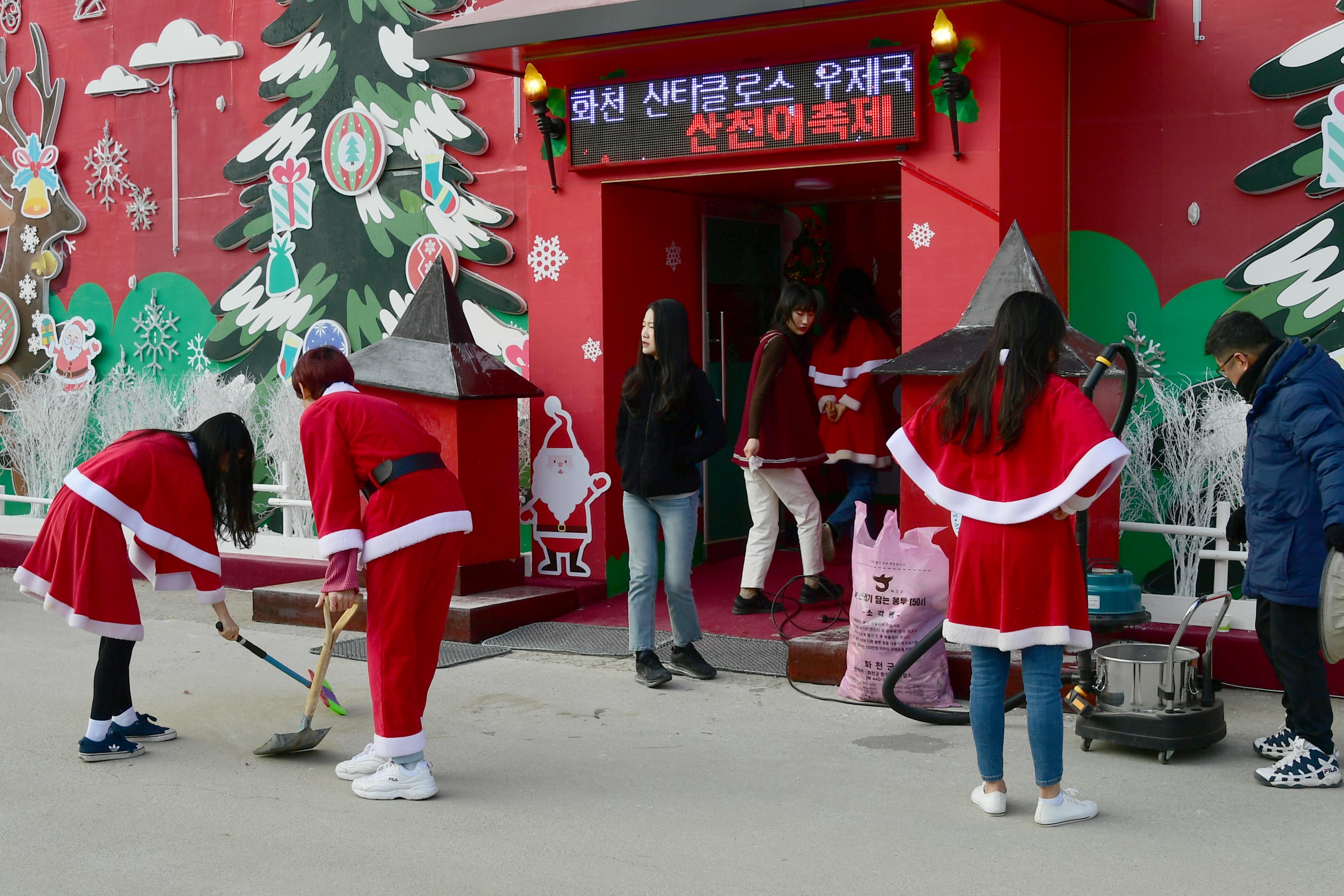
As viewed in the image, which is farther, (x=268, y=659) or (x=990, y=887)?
(x=268, y=659)

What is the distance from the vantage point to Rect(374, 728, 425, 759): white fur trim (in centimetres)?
489

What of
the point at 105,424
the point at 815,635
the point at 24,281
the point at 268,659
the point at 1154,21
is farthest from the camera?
the point at 24,281

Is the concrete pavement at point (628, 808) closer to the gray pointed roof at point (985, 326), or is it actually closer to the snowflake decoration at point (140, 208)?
the gray pointed roof at point (985, 326)

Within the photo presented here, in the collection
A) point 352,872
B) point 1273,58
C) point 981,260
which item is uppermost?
point 1273,58

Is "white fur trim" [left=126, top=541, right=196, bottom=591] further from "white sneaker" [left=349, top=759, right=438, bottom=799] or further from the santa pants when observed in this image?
"white sneaker" [left=349, top=759, right=438, bottom=799]

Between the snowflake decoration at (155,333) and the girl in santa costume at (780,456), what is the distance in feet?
18.3

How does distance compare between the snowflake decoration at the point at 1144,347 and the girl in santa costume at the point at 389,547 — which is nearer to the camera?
the girl in santa costume at the point at 389,547

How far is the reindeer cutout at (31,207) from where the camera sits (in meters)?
11.7

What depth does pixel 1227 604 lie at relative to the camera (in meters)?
5.42

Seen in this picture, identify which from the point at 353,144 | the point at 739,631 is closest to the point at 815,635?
the point at 739,631

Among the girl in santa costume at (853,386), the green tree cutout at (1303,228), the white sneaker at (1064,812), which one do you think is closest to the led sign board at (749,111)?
the girl in santa costume at (853,386)

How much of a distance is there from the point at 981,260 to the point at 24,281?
8.91 metres

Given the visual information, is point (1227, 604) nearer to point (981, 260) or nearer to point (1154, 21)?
point (981, 260)

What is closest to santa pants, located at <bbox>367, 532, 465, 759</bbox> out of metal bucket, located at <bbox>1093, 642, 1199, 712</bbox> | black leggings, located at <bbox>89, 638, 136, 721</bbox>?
black leggings, located at <bbox>89, 638, 136, 721</bbox>
